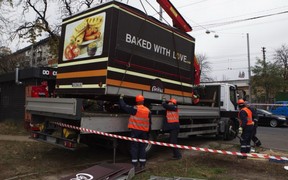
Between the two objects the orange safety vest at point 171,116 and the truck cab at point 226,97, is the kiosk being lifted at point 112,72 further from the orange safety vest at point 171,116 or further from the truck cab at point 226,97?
the truck cab at point 226,97

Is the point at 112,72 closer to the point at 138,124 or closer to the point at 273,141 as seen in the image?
the point at 138,124

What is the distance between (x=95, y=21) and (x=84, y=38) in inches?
23.3

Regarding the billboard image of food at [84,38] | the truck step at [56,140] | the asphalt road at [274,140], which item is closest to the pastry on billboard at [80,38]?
the billboard image of food at [84,38]

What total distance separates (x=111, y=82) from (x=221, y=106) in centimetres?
692

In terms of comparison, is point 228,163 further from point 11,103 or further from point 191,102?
point 11,103

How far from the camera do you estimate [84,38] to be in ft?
27.6

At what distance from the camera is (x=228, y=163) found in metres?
8.36

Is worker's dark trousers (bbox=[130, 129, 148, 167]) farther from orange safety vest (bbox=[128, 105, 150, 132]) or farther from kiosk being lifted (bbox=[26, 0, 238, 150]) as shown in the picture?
kiosk being lifted (bbox=[26, 0, 238, 150])

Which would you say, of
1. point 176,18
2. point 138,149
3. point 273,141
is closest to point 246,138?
point 138,149

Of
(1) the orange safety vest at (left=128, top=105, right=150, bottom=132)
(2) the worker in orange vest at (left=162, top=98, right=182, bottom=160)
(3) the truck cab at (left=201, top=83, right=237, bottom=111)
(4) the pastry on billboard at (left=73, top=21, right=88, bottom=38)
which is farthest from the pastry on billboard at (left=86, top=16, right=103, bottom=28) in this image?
(3) the truck cab at (left=201, top=83, right=237, bottom=111)

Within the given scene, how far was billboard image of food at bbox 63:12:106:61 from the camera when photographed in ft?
26.0

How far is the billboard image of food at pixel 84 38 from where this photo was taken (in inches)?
312

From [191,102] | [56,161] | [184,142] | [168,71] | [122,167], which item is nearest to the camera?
[122,167]

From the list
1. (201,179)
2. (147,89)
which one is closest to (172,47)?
(147,89)
